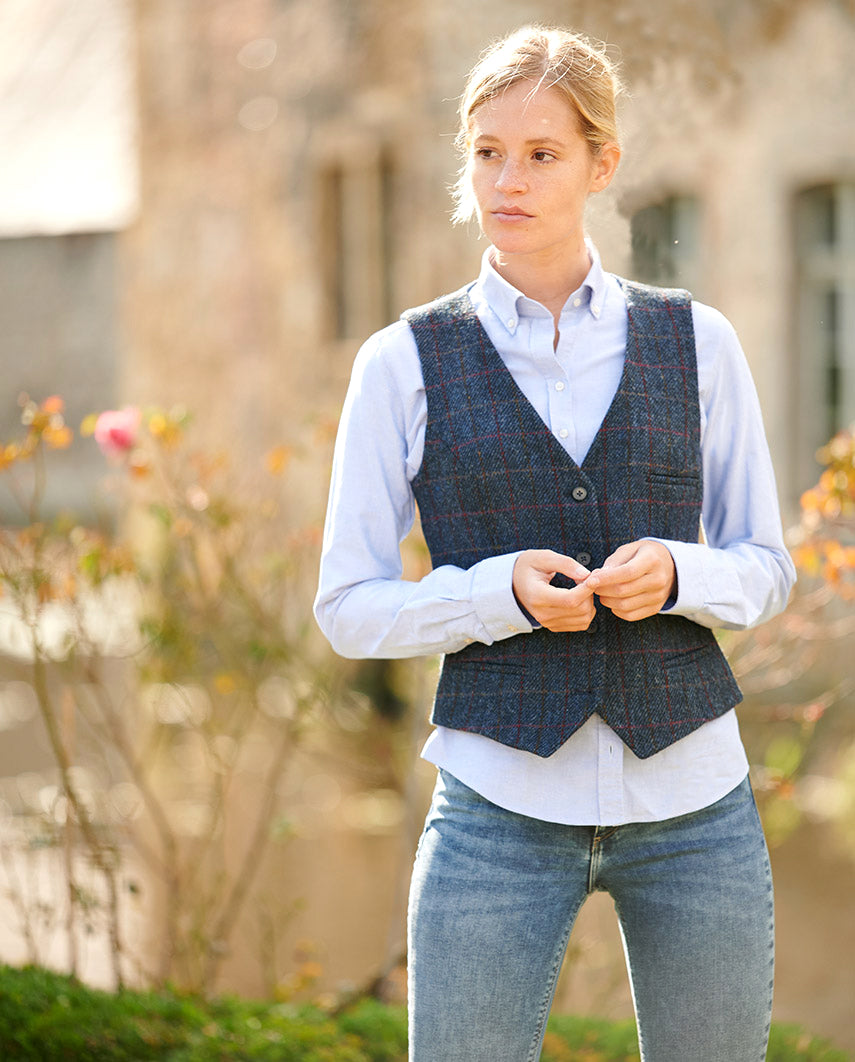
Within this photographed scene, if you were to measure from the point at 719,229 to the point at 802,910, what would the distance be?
11.8 feet

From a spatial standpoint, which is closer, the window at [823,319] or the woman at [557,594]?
the woman at [557,594]

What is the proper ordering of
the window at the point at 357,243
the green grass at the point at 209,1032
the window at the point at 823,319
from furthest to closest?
the window at the point at 357,243 < the window at the point at 823,319 < the green grass at the point at 209,1032

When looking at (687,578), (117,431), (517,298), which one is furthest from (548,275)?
(117,431)

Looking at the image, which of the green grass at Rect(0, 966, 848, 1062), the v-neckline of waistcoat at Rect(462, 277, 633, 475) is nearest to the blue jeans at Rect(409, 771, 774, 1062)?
the v-neckline of waistcoat at Rect(462, 277, 633, 475)

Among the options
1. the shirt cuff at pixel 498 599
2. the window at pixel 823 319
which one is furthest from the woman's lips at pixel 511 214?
the window at pixel 823 319

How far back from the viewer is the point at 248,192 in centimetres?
922

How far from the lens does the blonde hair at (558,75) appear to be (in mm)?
1708

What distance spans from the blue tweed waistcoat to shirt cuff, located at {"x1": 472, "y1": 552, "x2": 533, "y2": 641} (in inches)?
2.4

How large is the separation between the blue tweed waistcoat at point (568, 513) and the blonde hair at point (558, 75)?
260 millimetres

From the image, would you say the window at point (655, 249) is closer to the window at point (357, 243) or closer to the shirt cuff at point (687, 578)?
the shirt cuff at point (687, 578)

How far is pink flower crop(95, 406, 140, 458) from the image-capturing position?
11.1ft

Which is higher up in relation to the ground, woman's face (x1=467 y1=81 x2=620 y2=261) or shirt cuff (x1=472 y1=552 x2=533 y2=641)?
woman's face (x1=467 y1=81 x2=620 y2=261)

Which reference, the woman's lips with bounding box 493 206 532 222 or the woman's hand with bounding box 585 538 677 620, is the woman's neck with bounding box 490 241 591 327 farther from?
the woman's hand with bounding box 585 538 677 620

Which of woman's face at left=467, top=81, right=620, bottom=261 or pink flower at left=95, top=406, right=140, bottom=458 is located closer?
woman's face at left=467, top=81, right=620, bottom=261
